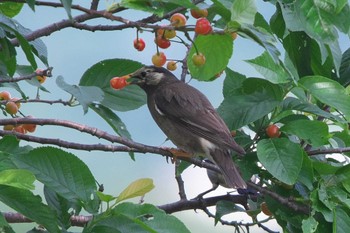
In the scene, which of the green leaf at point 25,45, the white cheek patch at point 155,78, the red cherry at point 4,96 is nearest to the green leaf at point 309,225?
the green leaf at point 25,45

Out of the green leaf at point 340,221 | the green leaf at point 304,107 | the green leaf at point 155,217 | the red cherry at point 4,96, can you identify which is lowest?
the green leaf at point 340,221

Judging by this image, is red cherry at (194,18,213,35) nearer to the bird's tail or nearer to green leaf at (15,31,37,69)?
green leaf at (15,31,37,69)

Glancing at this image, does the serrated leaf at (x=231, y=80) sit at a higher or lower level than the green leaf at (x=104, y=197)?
lower

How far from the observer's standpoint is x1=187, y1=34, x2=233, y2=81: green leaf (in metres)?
3.80

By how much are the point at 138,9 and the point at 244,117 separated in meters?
1.02

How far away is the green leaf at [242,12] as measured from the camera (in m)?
3.46

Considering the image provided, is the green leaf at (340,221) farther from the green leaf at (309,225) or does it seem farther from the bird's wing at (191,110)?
the bird's wing at (191,110)

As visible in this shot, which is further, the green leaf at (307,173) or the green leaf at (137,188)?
the green leaf at (307,173)

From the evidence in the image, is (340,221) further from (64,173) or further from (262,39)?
(64,173)

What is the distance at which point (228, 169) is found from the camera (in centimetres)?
463

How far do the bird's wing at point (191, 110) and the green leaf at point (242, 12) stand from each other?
4.29 ft

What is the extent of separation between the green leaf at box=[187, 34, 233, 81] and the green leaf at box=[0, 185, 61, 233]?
4.17 ft

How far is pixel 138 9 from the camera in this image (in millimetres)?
3285

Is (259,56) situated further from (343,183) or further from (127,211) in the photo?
(127,211)
